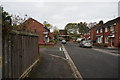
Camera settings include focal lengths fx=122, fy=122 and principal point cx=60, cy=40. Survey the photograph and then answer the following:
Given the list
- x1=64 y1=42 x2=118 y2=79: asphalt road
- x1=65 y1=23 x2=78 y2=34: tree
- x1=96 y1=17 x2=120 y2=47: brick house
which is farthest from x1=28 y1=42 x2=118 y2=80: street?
x1=65 y1=23 x2=78 y2=34: tree

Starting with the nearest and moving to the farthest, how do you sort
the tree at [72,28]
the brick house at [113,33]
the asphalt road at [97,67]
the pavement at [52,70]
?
the pavement at [52,70] → the asphalt road at [97,67] → the brick house at [113,33] → the tree at [72,28]

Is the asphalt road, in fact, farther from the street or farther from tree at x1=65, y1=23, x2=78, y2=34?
tree at x1=65, y1=23, x2=78, y2=34

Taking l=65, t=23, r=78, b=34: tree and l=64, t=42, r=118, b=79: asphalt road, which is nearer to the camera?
l=64, t=42, r=118, b=79: asphalt road

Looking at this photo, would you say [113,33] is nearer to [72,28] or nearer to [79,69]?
[79,69]

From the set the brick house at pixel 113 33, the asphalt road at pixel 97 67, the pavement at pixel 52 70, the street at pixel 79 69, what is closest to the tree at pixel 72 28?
the brick house at pixel 113 33

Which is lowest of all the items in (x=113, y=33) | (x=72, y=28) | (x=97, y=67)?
(x=97, y=67)

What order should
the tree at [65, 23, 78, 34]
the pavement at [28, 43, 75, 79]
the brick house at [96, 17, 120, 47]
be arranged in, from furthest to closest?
1. the tree at [65, 23, 78, 34]
2. the brick house at [96, 17, 120, 47]
3. the pavement at [28, 43, 75, 79]

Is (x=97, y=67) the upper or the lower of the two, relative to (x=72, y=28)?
lower

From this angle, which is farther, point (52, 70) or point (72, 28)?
point (72, 28)

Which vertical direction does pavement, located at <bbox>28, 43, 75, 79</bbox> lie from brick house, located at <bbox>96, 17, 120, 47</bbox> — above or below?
below

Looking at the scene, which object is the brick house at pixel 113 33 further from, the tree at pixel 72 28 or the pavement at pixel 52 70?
the tree at pixel 72 28

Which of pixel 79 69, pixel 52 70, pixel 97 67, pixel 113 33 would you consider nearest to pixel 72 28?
pixel 113 33

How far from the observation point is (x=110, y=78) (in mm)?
5203

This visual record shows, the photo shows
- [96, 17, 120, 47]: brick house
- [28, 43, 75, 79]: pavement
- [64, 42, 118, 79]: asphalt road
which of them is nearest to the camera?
[28, 43, 75, 79]: pavement
